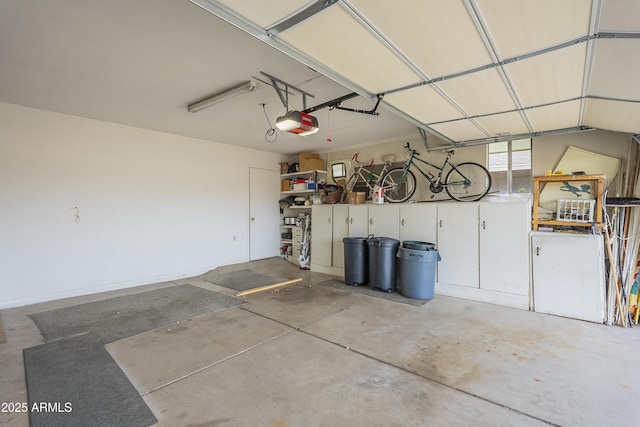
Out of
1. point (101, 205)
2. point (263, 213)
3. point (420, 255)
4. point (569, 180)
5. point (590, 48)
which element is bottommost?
point (420, 255)

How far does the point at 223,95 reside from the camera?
331 centimetres

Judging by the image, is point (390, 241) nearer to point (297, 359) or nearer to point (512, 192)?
point (512, 192)

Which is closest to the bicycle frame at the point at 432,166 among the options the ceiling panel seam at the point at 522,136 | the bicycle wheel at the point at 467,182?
the bicycle wheel at the point at 467,182

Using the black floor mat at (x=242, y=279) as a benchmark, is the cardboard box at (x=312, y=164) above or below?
above

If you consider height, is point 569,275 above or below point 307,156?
below

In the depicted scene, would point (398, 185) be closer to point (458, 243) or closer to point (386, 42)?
point (458, 243)

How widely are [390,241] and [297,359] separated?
8.15ft

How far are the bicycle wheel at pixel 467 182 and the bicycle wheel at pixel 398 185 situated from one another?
64cm

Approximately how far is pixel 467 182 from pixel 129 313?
17.7 feet

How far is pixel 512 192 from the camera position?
4.41 m

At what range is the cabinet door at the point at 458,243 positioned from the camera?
3.99 metres

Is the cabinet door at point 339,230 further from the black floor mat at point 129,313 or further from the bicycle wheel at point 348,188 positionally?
the black floor mat at point 129,313

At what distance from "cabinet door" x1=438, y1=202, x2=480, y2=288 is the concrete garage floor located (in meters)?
0.64

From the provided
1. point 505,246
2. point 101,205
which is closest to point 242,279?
point 101,205
